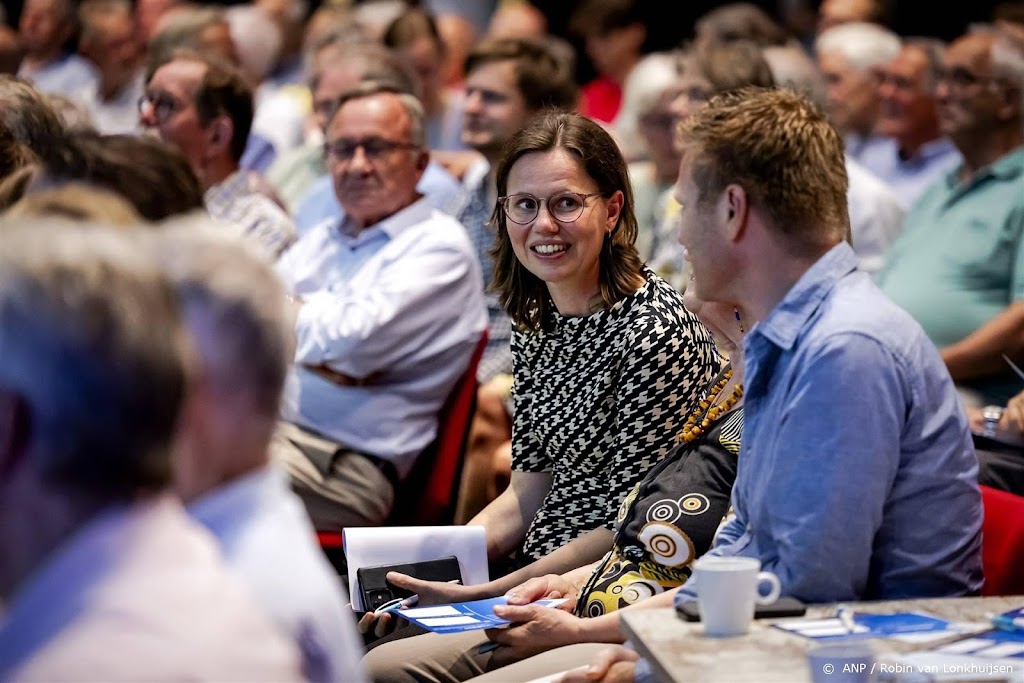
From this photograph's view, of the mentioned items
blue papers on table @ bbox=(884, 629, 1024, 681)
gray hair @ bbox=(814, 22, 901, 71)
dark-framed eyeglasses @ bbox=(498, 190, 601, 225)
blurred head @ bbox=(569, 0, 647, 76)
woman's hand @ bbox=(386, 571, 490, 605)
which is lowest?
woman's hand @ bbox=(386, 571, 490, 605)

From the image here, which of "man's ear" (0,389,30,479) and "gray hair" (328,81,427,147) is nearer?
"man's ear" (0,389,30,479)

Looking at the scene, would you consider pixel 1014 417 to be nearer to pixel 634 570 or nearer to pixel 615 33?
pixel 634 570

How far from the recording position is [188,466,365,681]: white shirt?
1.46 metres

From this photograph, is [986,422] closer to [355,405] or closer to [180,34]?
[355,405]

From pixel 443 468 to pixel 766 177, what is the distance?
1.80m

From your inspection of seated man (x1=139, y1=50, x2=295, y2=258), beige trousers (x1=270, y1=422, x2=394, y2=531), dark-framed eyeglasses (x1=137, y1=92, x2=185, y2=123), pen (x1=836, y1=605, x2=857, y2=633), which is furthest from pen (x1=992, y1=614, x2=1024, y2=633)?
dark-framed eyeglasses (x1=137, y1=92, x2=185, y2=123)

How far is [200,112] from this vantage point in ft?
15.7

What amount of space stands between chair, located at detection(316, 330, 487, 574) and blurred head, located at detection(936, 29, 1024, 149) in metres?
1.80

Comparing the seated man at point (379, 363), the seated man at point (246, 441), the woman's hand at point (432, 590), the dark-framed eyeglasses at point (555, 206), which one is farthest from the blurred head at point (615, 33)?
the seated man at point (246, 441)

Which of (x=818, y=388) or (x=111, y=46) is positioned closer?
(x=818, y=388)

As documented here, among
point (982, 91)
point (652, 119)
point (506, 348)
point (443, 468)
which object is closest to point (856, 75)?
point (652, 119)

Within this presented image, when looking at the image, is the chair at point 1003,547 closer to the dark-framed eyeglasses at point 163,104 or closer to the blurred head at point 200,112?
the blurred head at point 200,112

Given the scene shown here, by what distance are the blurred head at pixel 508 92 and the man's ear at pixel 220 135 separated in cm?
90

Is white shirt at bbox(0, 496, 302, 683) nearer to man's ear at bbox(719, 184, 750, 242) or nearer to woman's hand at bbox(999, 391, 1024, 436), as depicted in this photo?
man's ear at bbox(719, 184, 750, 242)
